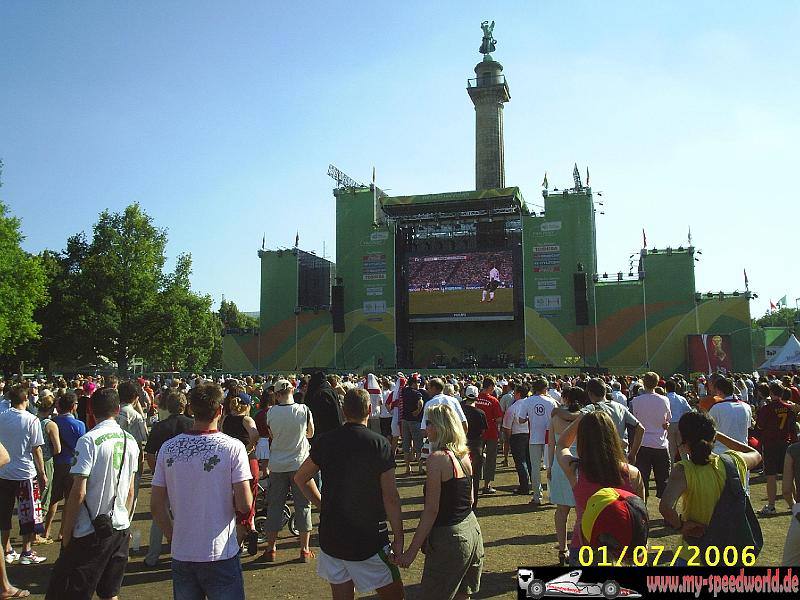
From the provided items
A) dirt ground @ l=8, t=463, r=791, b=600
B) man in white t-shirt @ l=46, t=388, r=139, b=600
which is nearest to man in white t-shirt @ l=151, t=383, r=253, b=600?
man in white t-shirt @ l=46, t=388, r=139, b=600

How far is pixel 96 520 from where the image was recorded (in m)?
3.77

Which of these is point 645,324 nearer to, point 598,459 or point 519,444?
point 519,444

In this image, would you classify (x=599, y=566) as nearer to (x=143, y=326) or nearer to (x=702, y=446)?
(x=702, y=446)

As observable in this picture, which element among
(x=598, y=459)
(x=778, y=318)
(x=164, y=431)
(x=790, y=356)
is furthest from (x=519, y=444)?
(x=778, y=318)

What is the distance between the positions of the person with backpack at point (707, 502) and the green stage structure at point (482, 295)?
32.5 m

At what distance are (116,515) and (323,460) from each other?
1458 mm

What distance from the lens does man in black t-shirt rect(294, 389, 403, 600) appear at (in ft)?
11.4

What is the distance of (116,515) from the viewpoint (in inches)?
155

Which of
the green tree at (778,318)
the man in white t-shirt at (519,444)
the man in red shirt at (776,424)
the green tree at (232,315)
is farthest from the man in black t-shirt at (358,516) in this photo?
the green tree at (778,318)

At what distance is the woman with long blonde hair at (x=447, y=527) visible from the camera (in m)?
3.55

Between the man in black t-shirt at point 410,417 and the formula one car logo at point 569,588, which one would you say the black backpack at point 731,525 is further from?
the man in black t-shirt at point 410,417

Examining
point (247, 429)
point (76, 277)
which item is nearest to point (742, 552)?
point (247, 429)

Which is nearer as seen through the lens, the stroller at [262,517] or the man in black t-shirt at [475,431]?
the stroller at [262,517]

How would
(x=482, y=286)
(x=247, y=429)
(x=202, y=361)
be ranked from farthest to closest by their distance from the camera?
(x=202, y=361) → (x=482, y=286) → (x=247, y=429)
